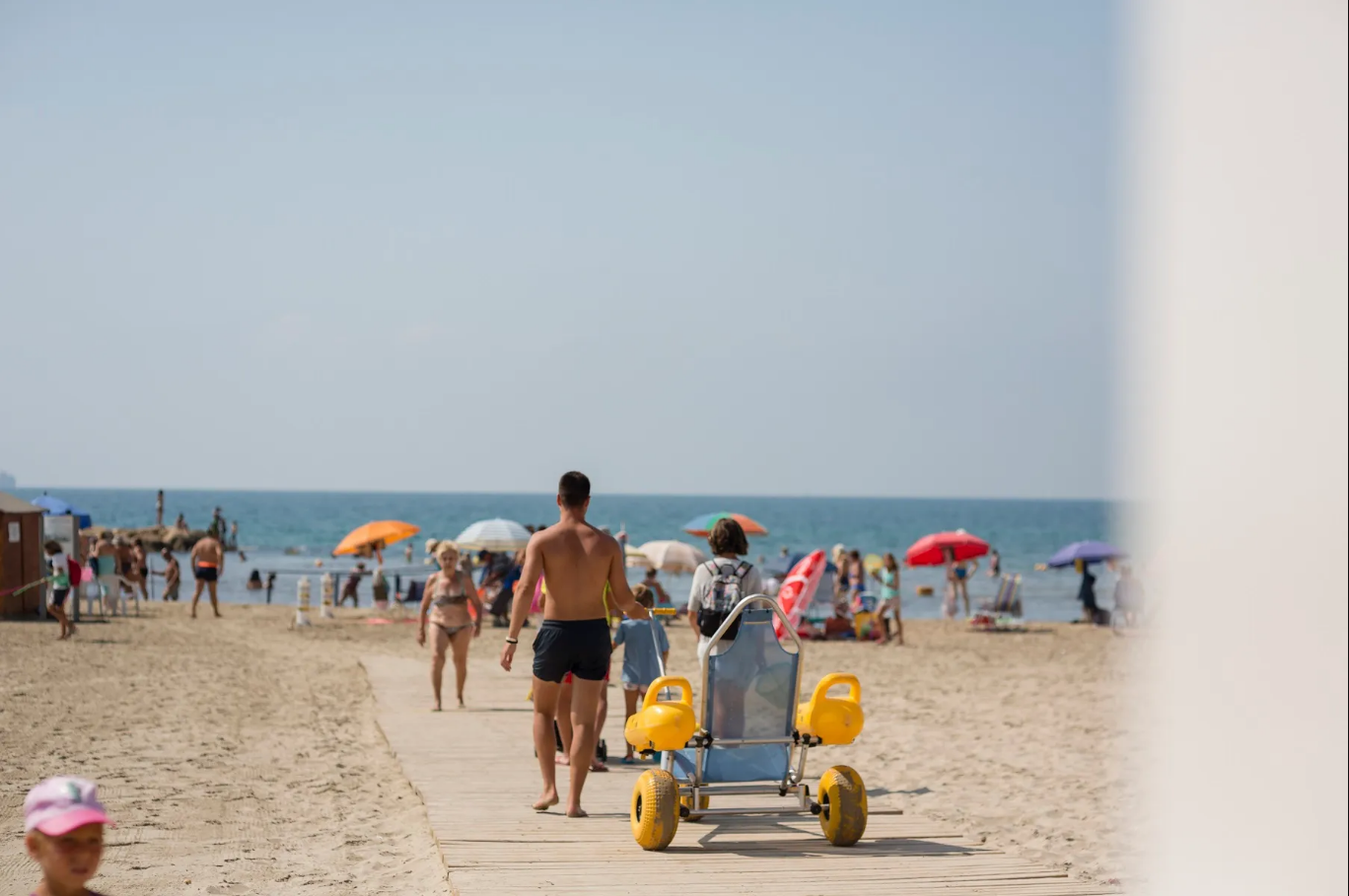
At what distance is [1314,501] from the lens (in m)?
1.83

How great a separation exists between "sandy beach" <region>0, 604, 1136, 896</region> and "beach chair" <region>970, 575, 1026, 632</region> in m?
5.68

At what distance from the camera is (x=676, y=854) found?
564 cm

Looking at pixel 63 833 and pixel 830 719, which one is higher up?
pixel 63 833

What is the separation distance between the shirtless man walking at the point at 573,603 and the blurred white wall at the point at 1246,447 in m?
4.13

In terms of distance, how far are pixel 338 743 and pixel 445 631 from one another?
1189 millimetres

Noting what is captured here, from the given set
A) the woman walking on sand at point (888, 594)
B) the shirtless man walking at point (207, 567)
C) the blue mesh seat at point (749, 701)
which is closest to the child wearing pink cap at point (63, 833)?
the blue mesh seat at point (749, 701)

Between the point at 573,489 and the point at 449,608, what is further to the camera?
the point at 449,608

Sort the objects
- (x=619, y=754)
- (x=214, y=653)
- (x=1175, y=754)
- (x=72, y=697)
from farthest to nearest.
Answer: (x=214, y=653), (x=72, y=697), (x=619, y=754), (x=1175, y=754)

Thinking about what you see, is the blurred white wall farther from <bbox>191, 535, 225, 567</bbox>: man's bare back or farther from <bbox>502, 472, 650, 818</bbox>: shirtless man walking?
<bbox>191, 535, 225, 567</bbox>: man's bare back

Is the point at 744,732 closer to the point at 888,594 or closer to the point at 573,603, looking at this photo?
the point at 573,603

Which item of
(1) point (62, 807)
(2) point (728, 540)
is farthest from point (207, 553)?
(1) point (62, 807)

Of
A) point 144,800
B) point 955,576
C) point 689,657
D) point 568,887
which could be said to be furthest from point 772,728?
point 955,576

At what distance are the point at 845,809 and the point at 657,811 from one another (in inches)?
33.0

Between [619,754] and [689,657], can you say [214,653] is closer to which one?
[689,657]
